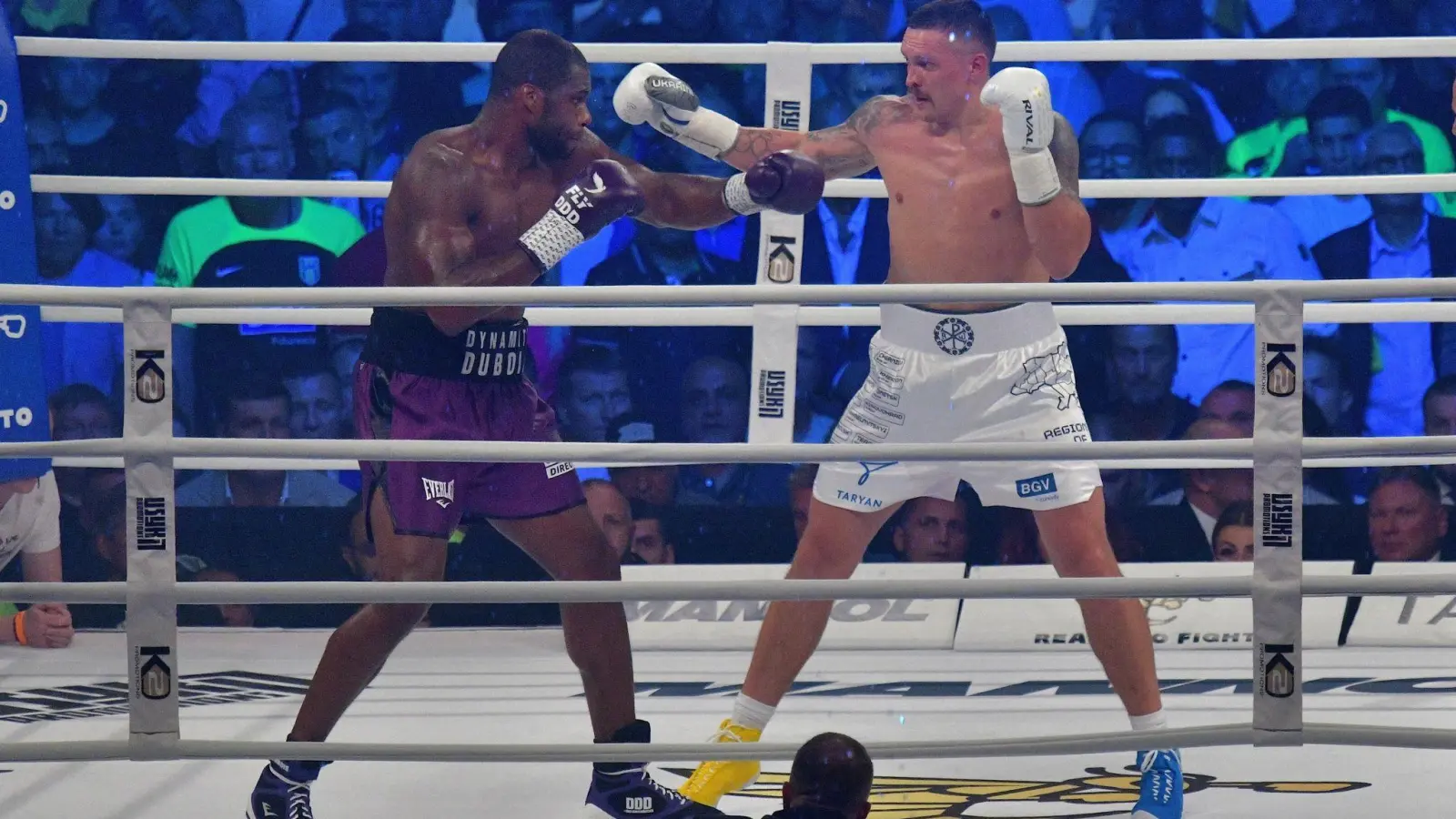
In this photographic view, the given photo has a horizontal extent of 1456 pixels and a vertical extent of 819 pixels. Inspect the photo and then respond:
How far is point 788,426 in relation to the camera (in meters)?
3.57

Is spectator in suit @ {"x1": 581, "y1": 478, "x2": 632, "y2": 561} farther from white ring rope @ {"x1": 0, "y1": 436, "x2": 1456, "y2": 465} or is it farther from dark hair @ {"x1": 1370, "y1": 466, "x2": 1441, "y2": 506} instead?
white ring rope @ {"x1": 0, "y1": 436, "x2": 1456, "y2": 465}

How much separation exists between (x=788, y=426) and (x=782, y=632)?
934 mm

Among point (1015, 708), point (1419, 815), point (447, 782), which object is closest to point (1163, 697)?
point (1015, 708)

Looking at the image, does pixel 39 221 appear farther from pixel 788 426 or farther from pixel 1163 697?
pixel 1163 697

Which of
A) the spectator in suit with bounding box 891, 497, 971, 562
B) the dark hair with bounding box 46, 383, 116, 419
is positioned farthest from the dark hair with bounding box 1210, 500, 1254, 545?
the dark hair with bounding box 46, 383, 116, 419

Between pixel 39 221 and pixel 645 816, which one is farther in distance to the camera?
pixel 39 221

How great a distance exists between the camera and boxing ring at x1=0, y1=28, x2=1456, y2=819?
6.90 ft

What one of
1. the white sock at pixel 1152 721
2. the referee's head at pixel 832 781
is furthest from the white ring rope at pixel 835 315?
the referee's head at pixel 832 781

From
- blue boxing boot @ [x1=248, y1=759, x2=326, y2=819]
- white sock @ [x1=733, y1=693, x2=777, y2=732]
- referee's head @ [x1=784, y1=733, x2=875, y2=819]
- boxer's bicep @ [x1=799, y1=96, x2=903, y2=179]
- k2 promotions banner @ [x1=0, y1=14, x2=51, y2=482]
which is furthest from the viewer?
k2 promotions banner @ [x1=0, y1=14, x2=51, y2=482]

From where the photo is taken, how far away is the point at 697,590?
2119 mm

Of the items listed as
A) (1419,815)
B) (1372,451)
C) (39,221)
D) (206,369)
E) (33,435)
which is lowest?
(1419,815)

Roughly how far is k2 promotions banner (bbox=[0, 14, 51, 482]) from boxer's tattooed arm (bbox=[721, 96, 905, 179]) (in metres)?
1.59

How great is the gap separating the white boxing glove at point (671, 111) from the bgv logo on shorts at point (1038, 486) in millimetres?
919

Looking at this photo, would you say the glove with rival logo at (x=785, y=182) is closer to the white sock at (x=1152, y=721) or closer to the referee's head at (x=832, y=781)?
the white sock at (x=1152, y=721)
